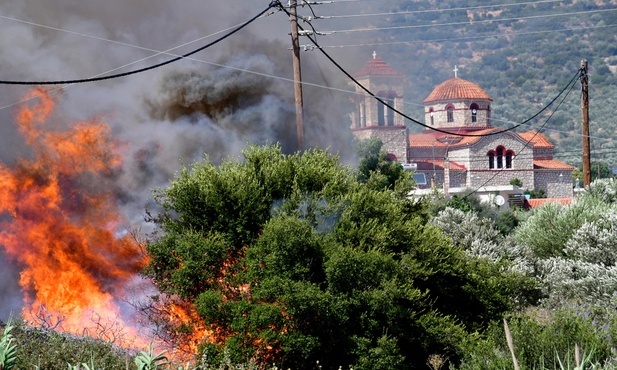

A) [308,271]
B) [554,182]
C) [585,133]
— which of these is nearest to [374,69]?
[554,182]

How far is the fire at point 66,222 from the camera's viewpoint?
22984 mm

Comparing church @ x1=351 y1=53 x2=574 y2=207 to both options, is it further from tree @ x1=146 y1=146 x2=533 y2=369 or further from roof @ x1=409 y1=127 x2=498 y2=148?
tree @ x1=146 y1=146 x2=533 y2=369

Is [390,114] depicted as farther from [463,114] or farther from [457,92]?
[463,114]

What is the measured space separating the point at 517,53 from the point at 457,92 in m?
65.2

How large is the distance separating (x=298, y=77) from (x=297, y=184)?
Answer: 512cm

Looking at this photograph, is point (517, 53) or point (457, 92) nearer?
point (457, 92)

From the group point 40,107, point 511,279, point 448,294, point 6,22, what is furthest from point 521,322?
point 6,22

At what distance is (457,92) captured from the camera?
4200 inches

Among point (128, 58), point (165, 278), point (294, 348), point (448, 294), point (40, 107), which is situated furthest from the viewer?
point (128, 58)

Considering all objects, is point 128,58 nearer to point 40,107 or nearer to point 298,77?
point 40,107

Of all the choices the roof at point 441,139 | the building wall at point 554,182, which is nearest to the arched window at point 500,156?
the roof at point 441,139

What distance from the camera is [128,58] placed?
30.7 meters

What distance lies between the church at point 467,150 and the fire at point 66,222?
6780 centimetres

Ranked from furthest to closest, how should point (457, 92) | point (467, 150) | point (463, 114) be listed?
1. point (463, 114)
2. point (457, 92)
3. point (467, 150)
